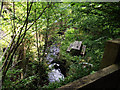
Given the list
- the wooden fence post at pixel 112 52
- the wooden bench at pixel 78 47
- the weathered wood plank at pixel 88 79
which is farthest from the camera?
the wooden bench at pixel 78 47

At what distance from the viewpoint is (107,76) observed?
31.4 inches

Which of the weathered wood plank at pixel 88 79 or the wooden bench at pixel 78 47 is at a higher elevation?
the weathered wood plank at pixel 88 79

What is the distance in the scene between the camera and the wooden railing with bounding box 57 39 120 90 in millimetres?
634

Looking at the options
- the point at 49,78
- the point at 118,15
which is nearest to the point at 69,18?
the point at 118,15

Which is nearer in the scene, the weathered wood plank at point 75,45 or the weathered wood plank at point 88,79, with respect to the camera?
the weathered wood plank at point 88,79

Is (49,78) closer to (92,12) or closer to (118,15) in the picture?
(92,12)

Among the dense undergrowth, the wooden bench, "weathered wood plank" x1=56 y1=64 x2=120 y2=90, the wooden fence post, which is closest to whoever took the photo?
"weathered wood plank" x1=56 y1=64 x2=120 y2=90

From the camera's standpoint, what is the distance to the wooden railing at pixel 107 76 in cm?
63

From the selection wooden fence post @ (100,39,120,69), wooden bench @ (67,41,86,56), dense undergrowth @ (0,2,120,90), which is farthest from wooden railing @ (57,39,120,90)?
wooden bench @ (67,41,86,56)

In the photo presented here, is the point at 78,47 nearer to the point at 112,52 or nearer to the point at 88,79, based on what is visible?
the point at 112,52

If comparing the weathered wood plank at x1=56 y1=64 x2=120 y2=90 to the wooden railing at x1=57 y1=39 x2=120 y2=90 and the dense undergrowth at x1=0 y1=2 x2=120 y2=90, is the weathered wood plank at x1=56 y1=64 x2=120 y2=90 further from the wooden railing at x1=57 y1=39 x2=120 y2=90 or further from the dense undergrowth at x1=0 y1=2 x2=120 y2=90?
the dense undergrowth at x1=0 y1=2 x2=120 y2=90

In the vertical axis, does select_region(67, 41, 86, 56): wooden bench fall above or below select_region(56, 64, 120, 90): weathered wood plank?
below

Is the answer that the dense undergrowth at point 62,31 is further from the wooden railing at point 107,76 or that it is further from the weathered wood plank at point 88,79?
the weathered wood plank at point 88,79

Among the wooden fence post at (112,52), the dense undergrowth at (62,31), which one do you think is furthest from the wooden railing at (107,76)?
the dense undergrowth at (62,31)
